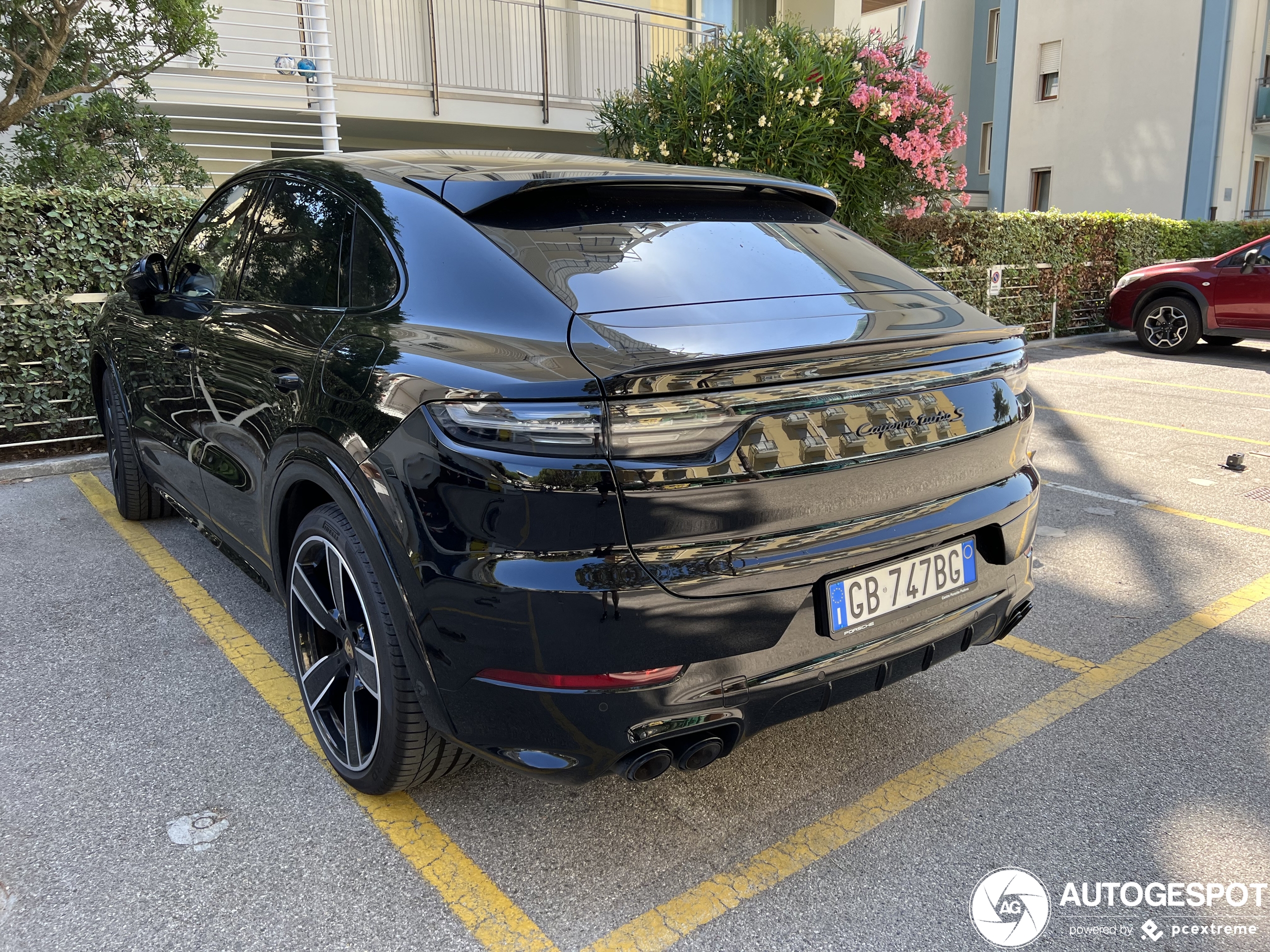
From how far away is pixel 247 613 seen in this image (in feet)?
12.2

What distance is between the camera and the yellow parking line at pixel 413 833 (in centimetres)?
210

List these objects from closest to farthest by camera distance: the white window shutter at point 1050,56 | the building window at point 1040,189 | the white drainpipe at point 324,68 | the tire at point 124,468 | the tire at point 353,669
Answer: the tire at point 353,669
the tire at point 124,468
the white drainpipe at point 324,68
the white window shutter at point 1050,56
the building window at point 1040,189

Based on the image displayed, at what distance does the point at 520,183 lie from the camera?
2.37 meters

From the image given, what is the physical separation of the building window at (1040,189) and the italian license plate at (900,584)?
2660cm

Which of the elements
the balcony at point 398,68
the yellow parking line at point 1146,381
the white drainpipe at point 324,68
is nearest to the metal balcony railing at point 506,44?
the balcony at point 398,68

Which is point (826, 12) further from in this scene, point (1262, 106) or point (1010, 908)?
point (1010, 908)

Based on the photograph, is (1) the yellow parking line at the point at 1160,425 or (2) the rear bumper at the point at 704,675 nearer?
(2) the rear bumper at the point at 704,675

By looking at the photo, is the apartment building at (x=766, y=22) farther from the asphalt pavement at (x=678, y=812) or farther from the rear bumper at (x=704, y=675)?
the rear bumper at (x=704, y=675)

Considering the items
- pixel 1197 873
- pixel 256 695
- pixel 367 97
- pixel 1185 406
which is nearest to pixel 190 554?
pixel 256 695

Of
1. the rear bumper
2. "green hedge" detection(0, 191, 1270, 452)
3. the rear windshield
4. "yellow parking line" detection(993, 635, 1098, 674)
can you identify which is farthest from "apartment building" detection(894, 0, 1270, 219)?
the rear bumper

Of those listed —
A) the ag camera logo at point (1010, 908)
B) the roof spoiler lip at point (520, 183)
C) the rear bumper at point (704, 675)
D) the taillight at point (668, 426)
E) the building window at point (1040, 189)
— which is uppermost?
the building window at point (1040, 189)

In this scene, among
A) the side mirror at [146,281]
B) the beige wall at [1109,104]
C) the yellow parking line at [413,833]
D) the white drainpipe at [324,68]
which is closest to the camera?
the yellow parking line at [413,833]

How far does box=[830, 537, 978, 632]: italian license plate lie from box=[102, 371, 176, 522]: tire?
355 centimetres

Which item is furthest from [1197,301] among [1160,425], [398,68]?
[398,68]
